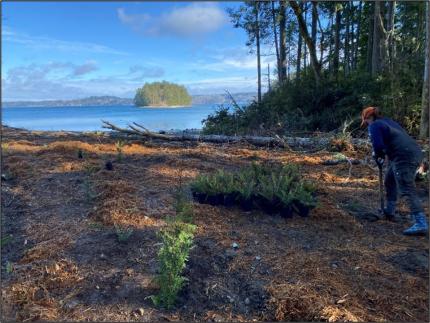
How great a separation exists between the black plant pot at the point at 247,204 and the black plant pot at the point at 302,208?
0.60 meters

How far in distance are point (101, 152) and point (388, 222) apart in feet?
Result: 23.2

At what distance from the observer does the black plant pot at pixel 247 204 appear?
554 cm

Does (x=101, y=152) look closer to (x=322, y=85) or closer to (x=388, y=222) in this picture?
(x=388, y=222)

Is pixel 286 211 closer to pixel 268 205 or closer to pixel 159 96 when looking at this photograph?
pixel 268 205

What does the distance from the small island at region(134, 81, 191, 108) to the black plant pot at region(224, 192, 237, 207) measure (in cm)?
2057

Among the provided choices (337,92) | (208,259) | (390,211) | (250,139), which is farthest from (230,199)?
(337,92)

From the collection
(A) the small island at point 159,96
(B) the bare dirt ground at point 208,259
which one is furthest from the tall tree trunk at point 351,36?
(B) the bare dirt ground at point 208,259

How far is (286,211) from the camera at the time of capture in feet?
17.6

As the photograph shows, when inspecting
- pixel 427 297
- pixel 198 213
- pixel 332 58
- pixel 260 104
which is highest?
pixel 332 58

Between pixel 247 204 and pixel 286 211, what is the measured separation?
0.54 meters

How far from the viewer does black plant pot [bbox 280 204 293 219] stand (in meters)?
5.33

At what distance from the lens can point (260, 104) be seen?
19.7 m

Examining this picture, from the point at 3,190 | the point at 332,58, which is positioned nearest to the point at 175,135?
the point at 3,190

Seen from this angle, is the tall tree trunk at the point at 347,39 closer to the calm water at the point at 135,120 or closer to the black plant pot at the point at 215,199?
the calm water at the point at 135,120
